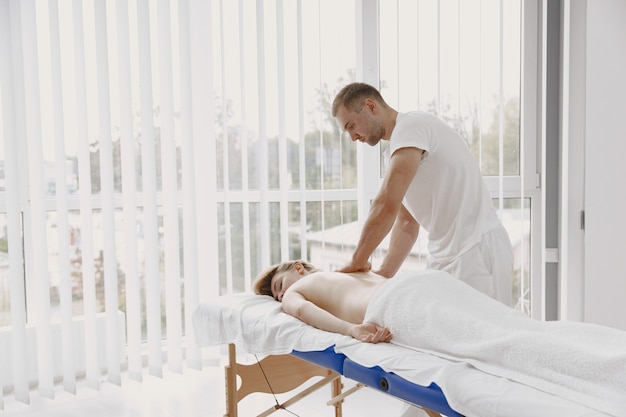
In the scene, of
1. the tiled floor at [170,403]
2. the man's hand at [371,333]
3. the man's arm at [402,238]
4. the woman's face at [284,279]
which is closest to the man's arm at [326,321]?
the man's hand at [371,333]

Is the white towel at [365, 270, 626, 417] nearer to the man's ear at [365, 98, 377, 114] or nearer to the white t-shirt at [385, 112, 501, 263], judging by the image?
the white t-shirt at [385, 112, 501, 263]

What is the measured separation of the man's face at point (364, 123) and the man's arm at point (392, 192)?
0.16 m

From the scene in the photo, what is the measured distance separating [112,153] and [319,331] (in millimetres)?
1427

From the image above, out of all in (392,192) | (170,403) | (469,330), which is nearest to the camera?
(469,330)

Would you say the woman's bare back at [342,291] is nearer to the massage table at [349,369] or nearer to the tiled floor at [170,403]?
the massage table at [349,369]

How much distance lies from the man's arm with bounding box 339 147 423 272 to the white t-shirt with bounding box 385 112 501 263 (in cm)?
4

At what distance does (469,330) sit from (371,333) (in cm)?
28

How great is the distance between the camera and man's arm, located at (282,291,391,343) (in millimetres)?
1628

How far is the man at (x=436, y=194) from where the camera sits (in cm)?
199

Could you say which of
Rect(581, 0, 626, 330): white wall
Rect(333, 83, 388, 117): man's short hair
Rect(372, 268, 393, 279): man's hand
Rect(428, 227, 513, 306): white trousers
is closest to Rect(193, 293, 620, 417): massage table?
Rect(372, 268, 393, 279): man's hand

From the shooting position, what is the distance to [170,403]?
2672mm

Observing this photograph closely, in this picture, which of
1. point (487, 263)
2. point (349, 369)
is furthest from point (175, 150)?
point (349, 369)

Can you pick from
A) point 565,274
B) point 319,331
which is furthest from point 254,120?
point 565,274

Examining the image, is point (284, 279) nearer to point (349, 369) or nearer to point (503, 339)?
point (349, 369)
